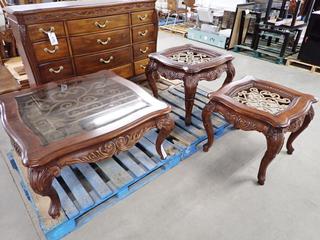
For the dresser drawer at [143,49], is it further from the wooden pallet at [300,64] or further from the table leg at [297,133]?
the wooden pallet at [300,64]

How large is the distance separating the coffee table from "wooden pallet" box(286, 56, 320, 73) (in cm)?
310

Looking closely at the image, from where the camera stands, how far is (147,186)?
5.44 ft

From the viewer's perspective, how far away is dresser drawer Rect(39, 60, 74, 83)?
2.02 metres

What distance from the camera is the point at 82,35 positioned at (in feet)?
6.91

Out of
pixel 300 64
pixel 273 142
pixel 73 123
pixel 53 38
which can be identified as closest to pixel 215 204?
pixel 273 142

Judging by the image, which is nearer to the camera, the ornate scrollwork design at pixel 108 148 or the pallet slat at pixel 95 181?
the ornate scrollwork design at pixel 108 148

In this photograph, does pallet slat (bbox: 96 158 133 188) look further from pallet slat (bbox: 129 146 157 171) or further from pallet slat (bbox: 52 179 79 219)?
pallet slat (bbox: 52 179 79 219)

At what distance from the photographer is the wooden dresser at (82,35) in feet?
6.06

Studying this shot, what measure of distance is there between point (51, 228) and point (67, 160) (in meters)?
0.42

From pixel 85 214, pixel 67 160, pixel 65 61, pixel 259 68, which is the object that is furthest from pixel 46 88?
pixel 259 68

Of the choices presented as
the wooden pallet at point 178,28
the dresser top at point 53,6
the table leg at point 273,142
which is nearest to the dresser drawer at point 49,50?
the dresser top at point 53,6

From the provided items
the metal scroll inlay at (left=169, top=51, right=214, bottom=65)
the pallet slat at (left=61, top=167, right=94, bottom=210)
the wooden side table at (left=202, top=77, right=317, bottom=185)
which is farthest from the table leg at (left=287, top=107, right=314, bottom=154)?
the pallet slat at (left=61, top=167, right=94, bottom=210)

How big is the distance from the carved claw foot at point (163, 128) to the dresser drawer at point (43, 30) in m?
1.23

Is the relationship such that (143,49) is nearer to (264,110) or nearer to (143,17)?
(143,17)
